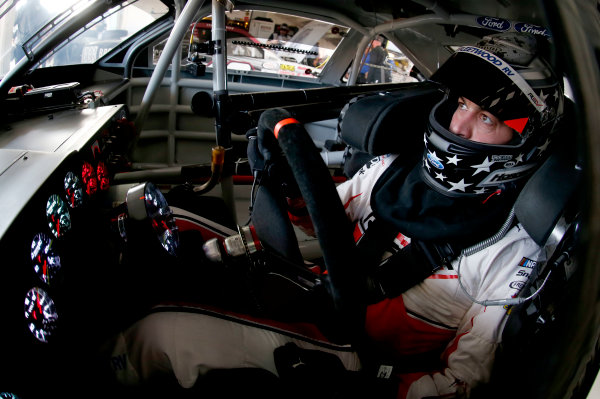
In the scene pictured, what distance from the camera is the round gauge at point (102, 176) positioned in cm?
121

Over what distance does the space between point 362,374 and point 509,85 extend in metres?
0.81

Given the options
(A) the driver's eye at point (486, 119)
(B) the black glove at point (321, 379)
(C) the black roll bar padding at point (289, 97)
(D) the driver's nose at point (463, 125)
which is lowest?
(B) the black glove at point (321, 379)

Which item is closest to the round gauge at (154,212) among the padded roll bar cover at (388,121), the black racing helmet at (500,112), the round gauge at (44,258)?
the round gauge at (44,258)

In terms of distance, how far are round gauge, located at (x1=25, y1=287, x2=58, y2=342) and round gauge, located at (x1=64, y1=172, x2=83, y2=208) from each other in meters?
0.26

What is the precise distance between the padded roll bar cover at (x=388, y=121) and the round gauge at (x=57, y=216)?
862 mm

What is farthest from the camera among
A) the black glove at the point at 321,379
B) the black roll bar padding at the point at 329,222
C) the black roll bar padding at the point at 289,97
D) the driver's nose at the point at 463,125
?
the black roll bar padding at the point at 289,97

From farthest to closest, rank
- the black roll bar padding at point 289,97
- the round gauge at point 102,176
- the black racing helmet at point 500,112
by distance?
the black roll bar padding at point 289,97 → the round gauge at point 102,176 → the black racing helmet at point 500,112

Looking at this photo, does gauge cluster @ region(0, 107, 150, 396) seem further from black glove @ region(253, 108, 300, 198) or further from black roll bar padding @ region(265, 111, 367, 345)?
black roll bar padding @ region(265, 111, 367, 345)

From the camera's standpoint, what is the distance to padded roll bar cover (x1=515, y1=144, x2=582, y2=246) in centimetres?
80

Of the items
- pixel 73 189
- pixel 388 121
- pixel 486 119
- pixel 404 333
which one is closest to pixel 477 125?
pixel 486 119

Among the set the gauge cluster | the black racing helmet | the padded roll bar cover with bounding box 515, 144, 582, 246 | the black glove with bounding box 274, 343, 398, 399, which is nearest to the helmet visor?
the black racing helmet

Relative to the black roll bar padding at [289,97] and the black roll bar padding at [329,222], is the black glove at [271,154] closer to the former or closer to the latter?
the black roll bar padding at [329,222]

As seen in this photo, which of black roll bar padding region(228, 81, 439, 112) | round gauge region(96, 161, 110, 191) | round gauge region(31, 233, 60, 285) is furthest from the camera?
black roll bar padding region(228, 81, 439, 112)

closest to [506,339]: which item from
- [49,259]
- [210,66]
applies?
[49,259]
